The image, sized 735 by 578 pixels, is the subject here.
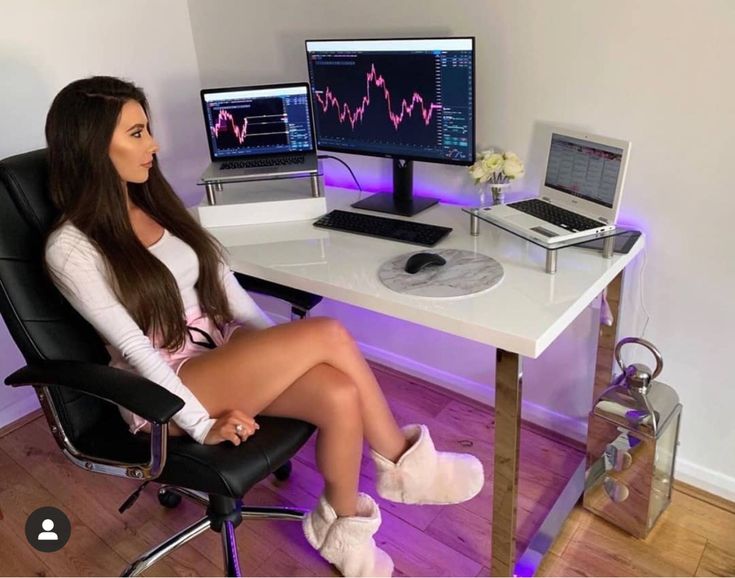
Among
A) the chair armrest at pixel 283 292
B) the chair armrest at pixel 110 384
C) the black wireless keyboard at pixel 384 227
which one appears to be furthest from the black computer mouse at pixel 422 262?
the chair armrest at pixel 110 384

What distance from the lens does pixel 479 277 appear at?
1.50 metres

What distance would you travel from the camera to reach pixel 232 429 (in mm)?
1353

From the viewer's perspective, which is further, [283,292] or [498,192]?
[498,192]

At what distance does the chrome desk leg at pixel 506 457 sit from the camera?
53.0 inches

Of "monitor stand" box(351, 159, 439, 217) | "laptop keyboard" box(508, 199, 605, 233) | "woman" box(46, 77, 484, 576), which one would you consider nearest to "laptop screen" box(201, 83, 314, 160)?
"monitor stand" box(351, 159, 439, 217)

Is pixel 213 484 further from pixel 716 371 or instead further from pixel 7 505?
pixel 716 371

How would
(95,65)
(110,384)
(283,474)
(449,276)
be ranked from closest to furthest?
(110,384) → (449,276) → (283,474) → (95,65)

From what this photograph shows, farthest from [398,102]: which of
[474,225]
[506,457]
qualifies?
[506,457]

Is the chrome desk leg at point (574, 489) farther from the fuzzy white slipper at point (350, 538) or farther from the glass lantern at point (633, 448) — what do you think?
the fuzzy white slipper at point (350, 538)

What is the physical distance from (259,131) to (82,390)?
40.9 inches

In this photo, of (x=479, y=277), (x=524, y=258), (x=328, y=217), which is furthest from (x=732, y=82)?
(x=328, y=217)

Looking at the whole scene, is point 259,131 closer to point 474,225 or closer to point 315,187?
point 315,187

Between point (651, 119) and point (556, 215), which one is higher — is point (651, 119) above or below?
above

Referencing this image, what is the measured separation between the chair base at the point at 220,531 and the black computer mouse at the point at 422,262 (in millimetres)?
676
